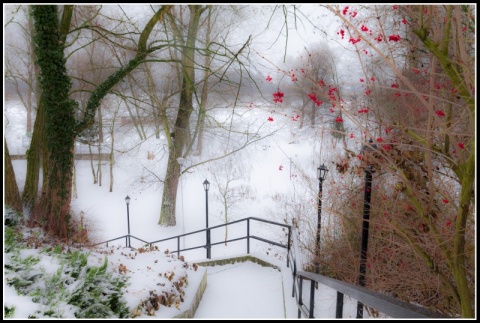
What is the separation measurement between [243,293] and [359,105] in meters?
2.69

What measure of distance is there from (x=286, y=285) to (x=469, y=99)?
3288 mm

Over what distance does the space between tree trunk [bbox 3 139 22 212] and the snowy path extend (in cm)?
253

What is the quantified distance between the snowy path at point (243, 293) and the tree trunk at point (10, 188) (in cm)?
253

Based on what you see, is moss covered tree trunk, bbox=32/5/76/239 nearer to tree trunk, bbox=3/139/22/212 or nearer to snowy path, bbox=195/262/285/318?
tree trunk, bbox=3/139/22/212

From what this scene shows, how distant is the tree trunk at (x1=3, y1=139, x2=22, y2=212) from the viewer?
389 cm

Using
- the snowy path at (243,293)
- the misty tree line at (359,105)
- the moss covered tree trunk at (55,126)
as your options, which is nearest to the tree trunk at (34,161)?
the misty tree line at (359,105)

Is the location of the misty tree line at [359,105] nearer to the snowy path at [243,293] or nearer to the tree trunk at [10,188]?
the tree trunk at [10,188]

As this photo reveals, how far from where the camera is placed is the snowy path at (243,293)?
348 cm

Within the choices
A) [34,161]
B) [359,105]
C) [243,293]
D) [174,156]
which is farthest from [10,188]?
[359,105]

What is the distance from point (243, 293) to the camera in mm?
4113

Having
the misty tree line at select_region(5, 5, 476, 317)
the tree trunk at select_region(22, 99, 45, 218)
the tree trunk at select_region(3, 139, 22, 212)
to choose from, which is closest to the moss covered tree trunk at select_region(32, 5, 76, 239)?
the misty tree line at select_region(5, 5, 476, 317)

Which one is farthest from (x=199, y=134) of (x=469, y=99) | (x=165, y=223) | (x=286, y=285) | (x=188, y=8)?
(x=469, y=99)

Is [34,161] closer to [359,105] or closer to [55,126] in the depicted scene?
[55,126]

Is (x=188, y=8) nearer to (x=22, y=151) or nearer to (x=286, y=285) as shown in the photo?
(x=22, y=151)
